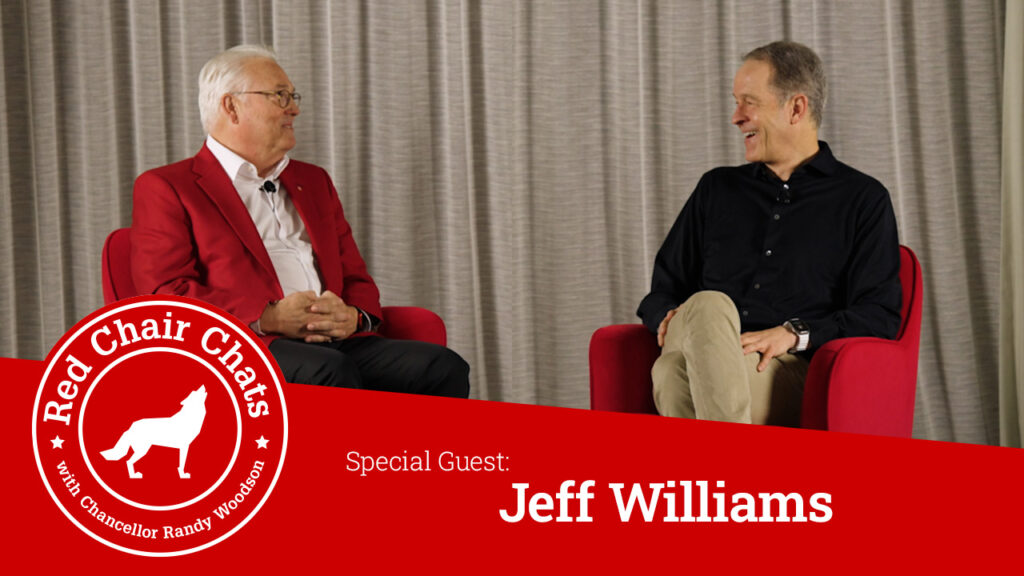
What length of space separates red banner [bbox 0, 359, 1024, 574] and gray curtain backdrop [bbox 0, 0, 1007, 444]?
4.09 ft

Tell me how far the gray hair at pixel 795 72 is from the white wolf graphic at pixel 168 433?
148 centimetres

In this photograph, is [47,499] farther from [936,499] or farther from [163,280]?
[936,499]

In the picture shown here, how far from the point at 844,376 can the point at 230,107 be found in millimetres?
1566

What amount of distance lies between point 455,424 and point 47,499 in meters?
0.74

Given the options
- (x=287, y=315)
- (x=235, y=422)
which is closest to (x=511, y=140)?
(x=287, y=315)

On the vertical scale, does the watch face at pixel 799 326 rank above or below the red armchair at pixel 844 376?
above

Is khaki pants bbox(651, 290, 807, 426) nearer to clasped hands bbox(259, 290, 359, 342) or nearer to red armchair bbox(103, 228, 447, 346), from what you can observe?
red armchair bbox(103, 228, 447, 346)

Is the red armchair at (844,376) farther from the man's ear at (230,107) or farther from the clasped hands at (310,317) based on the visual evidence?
the man's ear at (230,107)

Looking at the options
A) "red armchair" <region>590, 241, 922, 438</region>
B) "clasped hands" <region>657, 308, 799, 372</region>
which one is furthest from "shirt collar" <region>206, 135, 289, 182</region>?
"clasped hands" <region>657, 308, 799, 372</region>

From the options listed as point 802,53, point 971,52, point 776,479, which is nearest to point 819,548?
point 776,479

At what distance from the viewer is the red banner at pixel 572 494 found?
5.71 feet

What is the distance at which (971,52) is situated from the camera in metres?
3.15

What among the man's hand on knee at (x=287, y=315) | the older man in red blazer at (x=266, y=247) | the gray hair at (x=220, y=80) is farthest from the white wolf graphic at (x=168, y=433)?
the gray hair at (x=220, y=80)

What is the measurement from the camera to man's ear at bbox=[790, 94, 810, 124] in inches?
92.5
